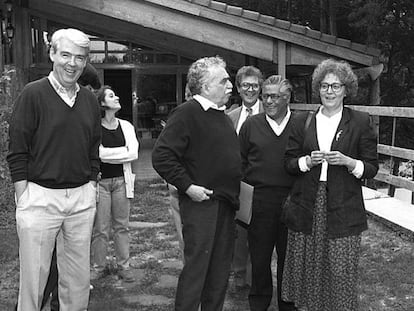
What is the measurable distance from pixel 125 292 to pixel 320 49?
5.84m

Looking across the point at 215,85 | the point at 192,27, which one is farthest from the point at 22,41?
the point at 215,85

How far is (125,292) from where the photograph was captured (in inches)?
175

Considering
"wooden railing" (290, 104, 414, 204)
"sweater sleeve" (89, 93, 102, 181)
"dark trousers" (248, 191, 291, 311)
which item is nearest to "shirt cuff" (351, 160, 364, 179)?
"dark trousers" (248, 191, 291, 311)

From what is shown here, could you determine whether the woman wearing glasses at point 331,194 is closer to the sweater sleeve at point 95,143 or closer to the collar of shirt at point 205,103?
the collar of shirt at point 205,103

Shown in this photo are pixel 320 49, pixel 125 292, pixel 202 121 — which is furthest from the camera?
pixel 320 49

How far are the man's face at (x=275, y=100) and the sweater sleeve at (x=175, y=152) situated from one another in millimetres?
740

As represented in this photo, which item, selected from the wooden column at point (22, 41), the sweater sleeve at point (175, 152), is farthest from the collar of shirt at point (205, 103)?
the wooden column at point (22, 41)

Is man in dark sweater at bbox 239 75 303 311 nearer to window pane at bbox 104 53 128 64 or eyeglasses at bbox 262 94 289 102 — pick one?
eyeglasses at bbox 262 94 289 102

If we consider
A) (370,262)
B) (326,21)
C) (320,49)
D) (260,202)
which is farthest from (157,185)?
(326,21)

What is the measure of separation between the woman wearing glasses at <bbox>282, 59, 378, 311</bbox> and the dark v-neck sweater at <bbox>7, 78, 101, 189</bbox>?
4.29 feet

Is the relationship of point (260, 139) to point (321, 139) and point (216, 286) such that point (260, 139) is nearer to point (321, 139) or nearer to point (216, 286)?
point (321, 139)

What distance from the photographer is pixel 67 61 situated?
3.06m

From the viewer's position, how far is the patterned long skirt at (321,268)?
3.38m

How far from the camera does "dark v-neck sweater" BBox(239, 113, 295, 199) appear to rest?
375 centimetres
